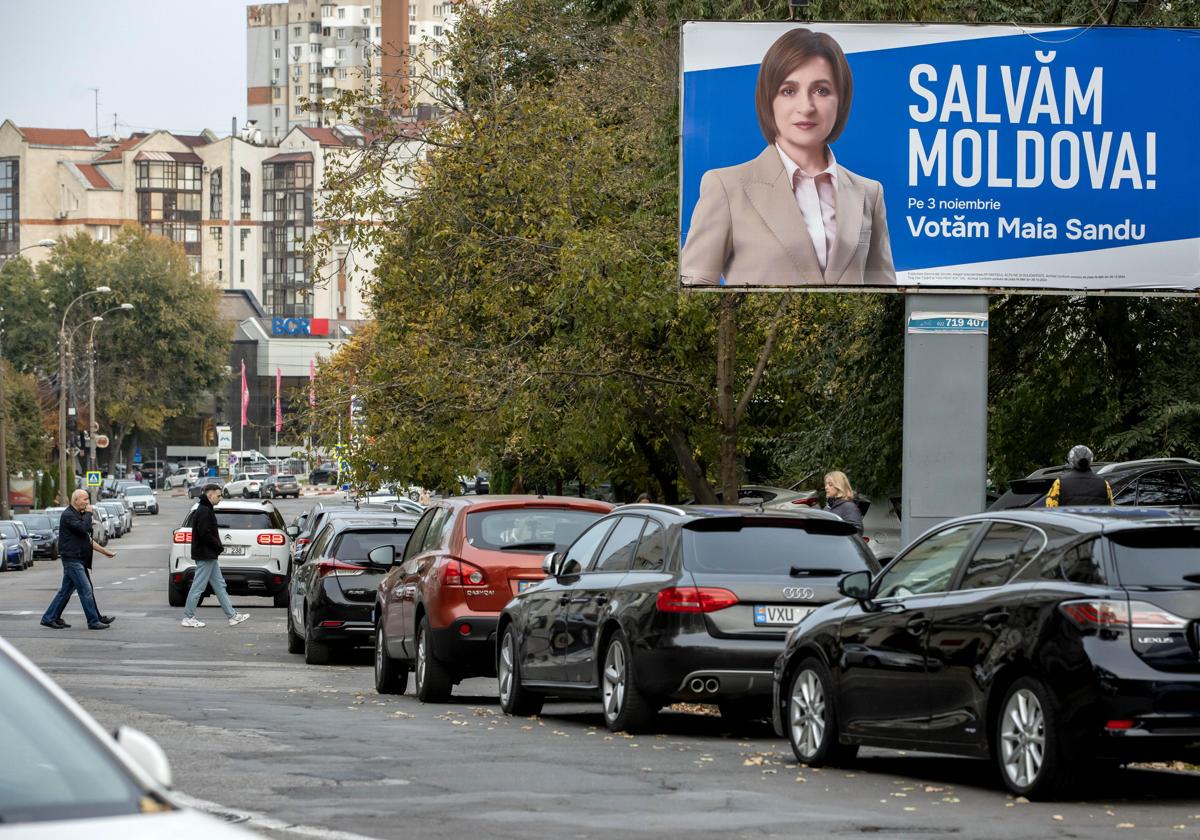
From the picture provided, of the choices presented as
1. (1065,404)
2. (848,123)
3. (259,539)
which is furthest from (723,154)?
(259,539)

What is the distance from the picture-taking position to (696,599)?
41.9ft

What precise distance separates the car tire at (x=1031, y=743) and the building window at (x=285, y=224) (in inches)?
6902

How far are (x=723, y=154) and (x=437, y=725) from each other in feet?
28.5

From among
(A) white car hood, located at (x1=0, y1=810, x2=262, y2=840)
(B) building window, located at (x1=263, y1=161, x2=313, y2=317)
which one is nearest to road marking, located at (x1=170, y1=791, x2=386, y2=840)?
(A) white car hood, located at (x1=0, y1=810, x2=262, y2=840)

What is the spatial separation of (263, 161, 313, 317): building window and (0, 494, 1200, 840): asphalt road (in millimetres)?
169454

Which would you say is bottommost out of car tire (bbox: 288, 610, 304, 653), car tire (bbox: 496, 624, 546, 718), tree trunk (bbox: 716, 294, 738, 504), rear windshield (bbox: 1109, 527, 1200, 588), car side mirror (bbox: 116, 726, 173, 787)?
car tire (bbox: 288, 610, 304, 653)

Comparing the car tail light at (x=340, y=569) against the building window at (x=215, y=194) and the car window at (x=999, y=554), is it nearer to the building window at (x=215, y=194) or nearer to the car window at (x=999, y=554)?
the car window at (x=999, y=554)

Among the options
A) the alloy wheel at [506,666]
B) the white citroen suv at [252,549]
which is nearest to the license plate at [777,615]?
the alloy wheel at [506,666]

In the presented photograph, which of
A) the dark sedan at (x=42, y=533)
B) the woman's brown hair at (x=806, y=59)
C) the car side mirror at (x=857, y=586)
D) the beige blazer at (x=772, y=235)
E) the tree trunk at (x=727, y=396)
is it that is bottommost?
the dark sedan at (x=42, y=533)

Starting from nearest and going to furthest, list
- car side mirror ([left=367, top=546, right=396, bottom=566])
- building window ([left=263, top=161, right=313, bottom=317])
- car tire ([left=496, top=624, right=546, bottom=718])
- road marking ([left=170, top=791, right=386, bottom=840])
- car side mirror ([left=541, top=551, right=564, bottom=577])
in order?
road marking ([left=170, top=791, right=386, bottom=840])
car side mirror ([left=541, top=551, right=564, bottom=577])
car tire ([left=496, top=624, right=546, bottom=718])
car side mirror ([left=367, top=546, right=396, bottom=566])
building window ([left=263, top=161, right=313, bottom=317])

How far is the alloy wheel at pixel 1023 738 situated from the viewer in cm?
948

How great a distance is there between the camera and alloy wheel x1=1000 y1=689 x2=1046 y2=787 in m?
9.48

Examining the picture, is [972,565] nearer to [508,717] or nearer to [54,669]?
[508,717]

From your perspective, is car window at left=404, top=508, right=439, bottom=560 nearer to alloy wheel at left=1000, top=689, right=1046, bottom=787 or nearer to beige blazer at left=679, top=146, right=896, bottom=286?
beige blazer at left=679, top=146, right=896, bottom=286
